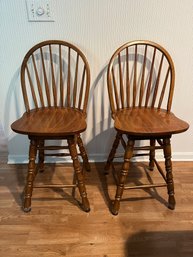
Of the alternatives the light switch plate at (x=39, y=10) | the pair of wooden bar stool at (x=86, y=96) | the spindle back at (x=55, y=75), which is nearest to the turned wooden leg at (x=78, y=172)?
the pair of wooden bar stool at (x=86, y=96)

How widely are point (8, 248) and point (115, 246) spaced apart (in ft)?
1.62

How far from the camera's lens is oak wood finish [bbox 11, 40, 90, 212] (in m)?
1.22

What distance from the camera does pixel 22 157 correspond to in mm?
1737

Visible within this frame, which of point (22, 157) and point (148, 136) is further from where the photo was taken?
point (22, 157)

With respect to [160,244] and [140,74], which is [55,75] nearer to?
[140,74]

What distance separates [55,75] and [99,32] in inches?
14.8

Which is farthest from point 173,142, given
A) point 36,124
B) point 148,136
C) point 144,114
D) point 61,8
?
point 61,8

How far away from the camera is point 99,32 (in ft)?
4.63

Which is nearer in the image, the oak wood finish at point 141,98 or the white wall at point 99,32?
the oak wood finish at point 141,98

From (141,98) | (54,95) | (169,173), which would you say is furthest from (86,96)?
(169,173)

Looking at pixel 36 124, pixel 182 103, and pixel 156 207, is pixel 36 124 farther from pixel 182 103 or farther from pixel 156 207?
pixel 182 103

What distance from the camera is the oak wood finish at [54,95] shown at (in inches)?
48.0

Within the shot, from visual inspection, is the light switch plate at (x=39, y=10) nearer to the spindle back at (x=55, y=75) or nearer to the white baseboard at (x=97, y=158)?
Answer: the spindle back at (x=55, y=75)

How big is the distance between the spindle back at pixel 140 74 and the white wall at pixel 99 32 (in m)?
0.07
